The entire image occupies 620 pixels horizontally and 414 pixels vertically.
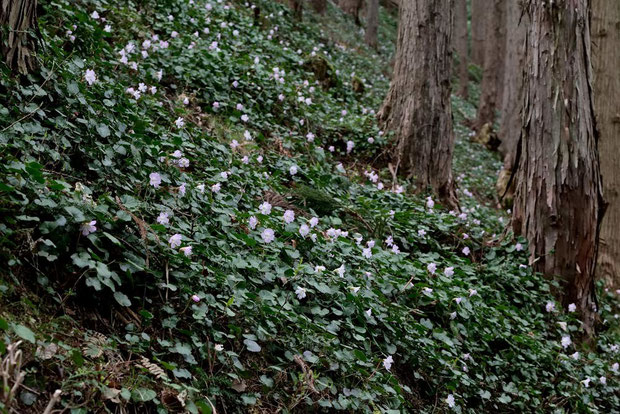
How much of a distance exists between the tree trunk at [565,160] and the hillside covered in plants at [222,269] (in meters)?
0.28

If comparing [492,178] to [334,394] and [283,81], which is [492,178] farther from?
[334,394]

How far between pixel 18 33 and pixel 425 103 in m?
4.98

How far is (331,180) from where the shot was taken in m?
5.52

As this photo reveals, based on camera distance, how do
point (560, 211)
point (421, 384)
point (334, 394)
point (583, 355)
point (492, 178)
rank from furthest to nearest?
1. point (492, 178)
2. point (560, 211)
3. point (583, 355)
4. point (421, 384)
5. point (334, 394)

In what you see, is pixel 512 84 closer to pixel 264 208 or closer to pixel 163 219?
pixel 264 208

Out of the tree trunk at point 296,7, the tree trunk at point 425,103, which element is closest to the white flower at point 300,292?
the tree trunk at point 425,103

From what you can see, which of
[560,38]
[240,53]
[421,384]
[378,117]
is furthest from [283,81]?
[421,384]

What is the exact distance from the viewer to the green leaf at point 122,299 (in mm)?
2424

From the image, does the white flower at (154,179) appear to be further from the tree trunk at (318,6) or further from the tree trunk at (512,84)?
the tree trunk at (318,6)

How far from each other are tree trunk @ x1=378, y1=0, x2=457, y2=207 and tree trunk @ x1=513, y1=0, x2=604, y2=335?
150cm

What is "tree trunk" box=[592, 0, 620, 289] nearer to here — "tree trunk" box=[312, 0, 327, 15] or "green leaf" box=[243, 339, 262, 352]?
"green leaf" box=[243, 339, 262, 352]

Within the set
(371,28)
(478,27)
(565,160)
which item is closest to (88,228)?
(565,160)

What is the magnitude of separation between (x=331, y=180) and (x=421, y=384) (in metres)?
2.48

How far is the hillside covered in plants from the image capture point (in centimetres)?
232
